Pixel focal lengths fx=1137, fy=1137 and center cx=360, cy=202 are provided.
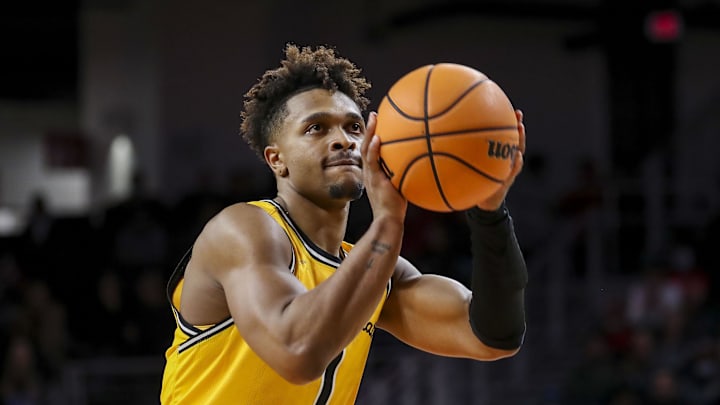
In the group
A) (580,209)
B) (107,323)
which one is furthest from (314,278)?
(580,209)

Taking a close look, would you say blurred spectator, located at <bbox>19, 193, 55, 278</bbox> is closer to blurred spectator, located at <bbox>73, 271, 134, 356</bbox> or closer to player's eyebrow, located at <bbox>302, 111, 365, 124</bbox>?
blurred spectator, located at <bbox>73, 271, 134, 356</bbox>

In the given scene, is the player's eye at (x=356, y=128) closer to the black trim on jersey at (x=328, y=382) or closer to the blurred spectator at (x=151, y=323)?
the black trim on jersey at (x=328, y=382)

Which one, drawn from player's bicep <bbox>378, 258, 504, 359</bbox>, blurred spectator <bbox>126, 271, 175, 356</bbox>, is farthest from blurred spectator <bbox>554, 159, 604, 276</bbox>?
player's bicep <bbox>378, 258, 504, 359</bbox>

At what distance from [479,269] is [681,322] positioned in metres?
7.05

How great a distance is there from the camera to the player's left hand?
10.4 feet

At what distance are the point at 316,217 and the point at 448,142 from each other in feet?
2.54

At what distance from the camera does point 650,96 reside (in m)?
14.8

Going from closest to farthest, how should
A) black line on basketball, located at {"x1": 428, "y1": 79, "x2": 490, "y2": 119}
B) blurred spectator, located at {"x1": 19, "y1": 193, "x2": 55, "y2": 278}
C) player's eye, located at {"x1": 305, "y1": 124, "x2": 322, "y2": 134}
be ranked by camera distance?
black line on basketball, located at {"x1": 428, "y1": 79, "x2": 490, "y2": 119} < player's eye, located at {"x1": 305, "y1": 124, "x2": 322, "y2": 134} < blurred spectator, located at {"x1": 19, "y1": 193, "x2": 55, "y2": 278}

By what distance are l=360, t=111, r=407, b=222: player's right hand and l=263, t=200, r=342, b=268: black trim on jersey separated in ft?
1.88

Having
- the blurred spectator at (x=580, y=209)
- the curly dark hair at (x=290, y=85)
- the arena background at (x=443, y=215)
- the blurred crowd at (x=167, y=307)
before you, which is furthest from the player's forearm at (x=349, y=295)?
the blurred spectator at (x=580, y=209)

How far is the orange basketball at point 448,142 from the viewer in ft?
10.0

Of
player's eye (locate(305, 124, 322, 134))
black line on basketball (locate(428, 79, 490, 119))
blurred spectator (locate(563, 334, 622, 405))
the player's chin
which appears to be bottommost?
blurred spectator (locate(563, 334, 622, 405))

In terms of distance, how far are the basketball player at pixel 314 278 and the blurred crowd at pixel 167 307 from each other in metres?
5.81

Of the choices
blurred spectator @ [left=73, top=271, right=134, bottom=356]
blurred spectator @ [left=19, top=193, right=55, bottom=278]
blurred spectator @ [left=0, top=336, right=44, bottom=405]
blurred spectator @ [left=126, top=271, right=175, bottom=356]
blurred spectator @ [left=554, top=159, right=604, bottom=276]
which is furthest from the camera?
blurred spectator @ [left=554, top=159, right=604, bottom=276]
